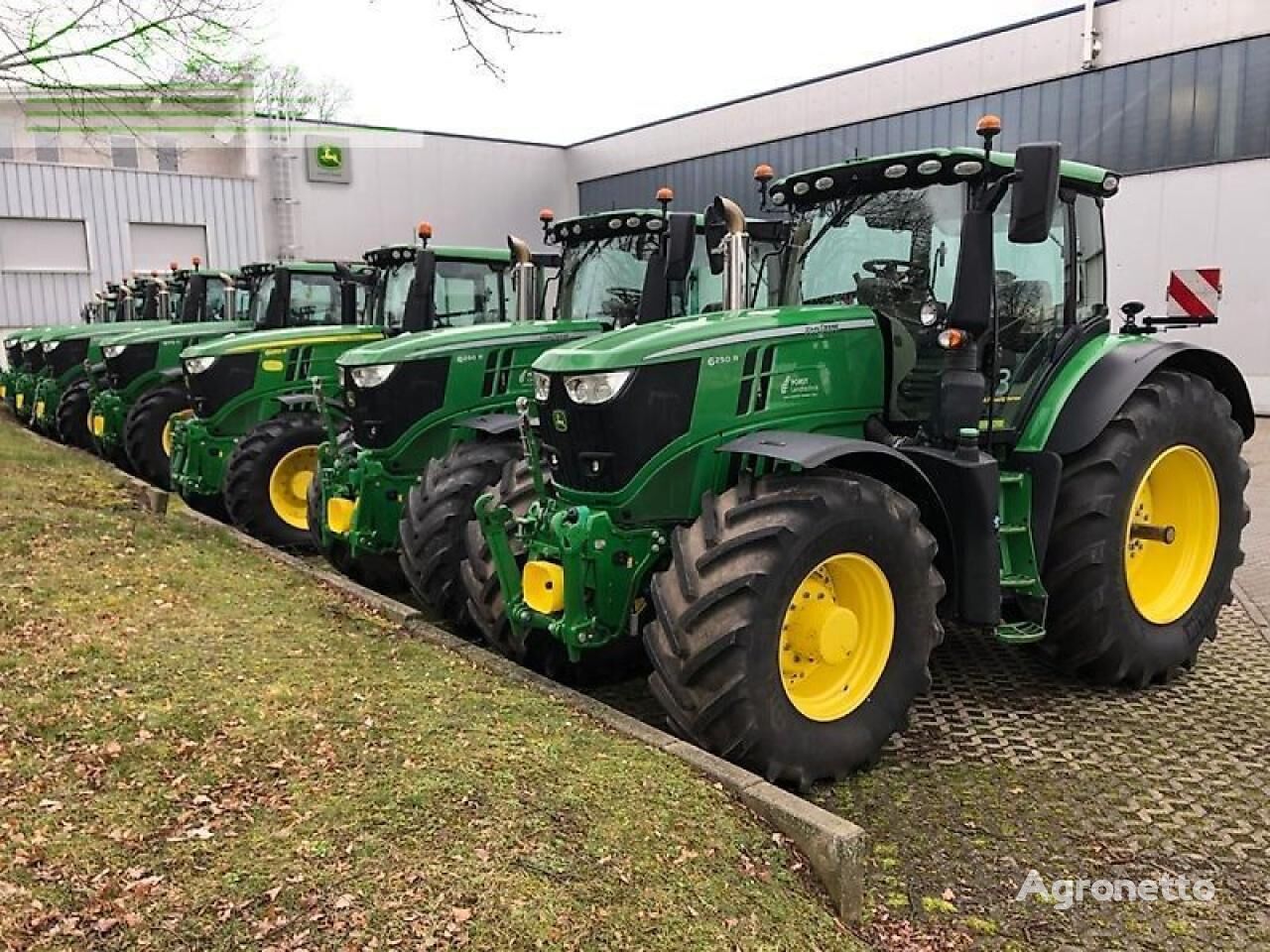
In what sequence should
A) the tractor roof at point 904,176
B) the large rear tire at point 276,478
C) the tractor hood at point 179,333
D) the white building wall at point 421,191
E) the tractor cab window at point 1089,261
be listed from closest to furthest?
the tractor roof at point 904,176 → the tractor cab window at point 1089,261 → the large rear tire at point 276,478 → the tractor hood at point 179,333 → the white building wall at point 421,191

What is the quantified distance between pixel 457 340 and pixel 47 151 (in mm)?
20721

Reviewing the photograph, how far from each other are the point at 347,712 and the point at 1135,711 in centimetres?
340

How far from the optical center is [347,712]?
397 cm

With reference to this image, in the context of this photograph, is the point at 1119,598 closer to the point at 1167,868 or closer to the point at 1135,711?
the point at 1135,711

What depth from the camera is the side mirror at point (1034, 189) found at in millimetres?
4012

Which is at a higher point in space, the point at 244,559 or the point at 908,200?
the point at 908,200

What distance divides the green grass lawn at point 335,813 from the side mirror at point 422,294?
12.0ft

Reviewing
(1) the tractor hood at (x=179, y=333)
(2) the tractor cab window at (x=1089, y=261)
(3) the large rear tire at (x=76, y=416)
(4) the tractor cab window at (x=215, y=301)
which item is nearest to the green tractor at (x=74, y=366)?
(3) the large rear tire at (x=76, y=416)

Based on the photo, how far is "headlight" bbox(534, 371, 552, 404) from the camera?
4.48m

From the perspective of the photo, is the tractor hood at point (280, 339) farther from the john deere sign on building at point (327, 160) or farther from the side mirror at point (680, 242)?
the john deere sign on building at point (327, 160)

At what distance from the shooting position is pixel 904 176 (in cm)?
477

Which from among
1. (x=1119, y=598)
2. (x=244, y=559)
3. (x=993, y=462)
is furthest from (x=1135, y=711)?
(x=244, y=559)

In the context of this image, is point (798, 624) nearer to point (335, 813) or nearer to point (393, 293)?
point (335, 813)

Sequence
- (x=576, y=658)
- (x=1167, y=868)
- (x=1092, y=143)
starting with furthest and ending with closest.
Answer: (x=1092, y=143)
(x=576, y=658)
(x=1167, y=868)
